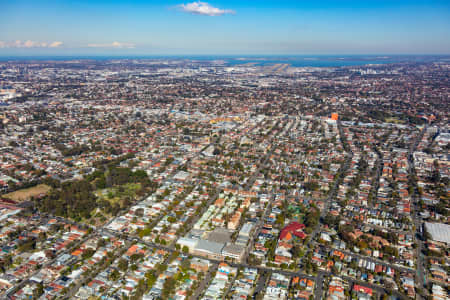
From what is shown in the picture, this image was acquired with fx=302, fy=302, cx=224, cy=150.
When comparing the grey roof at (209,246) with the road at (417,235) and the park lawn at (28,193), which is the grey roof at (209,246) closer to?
the road at (417,235)

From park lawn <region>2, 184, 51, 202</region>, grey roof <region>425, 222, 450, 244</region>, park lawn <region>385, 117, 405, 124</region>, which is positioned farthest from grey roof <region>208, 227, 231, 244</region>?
park lawn <region>385, 117, 405, 124</region>

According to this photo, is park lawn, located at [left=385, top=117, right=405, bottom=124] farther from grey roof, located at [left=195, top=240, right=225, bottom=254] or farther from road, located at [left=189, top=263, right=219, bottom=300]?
road, located at [left=189, top=263, right=219, bottom=300]

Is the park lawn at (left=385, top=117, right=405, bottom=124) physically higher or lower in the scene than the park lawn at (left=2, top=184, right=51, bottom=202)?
higher

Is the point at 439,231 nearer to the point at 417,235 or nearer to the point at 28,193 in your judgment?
the point at 417,235

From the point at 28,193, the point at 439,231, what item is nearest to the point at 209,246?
the point at 439,231

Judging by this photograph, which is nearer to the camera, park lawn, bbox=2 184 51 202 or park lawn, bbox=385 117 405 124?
park lawn, bbox=2 184 51 202

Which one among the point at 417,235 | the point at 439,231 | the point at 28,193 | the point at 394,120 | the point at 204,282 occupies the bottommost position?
the point at 204,282

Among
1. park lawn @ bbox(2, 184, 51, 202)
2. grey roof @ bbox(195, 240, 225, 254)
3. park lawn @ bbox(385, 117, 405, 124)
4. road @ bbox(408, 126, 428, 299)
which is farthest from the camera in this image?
park lawn @ bbox(385, 117, 405, 124)
